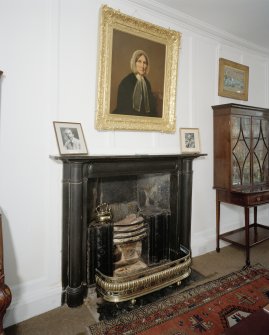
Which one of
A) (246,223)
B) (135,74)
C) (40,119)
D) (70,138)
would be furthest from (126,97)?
(246,223)

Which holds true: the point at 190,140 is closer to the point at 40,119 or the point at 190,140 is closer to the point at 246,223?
the point at 246,223

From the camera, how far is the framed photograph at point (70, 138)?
1899 mm

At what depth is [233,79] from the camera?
10.2 feet

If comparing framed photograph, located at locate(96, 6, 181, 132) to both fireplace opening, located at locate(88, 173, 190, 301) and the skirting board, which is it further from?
the skirting board

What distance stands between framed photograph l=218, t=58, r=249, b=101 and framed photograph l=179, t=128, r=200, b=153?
2.20 ft

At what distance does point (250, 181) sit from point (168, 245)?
1329 mm

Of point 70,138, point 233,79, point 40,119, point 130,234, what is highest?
point 233,79

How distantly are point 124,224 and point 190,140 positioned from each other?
1196 millimetres

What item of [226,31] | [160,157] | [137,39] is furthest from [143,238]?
[226,31]

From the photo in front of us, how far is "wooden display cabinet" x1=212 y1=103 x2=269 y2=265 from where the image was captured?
2746 millimetres

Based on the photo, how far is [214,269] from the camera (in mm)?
2592

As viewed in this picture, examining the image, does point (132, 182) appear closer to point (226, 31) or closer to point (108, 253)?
point (108, 253)

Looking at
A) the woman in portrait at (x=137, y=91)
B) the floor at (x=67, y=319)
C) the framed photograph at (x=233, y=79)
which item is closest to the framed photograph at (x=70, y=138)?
the woman in portrait at (x=137, y=91)

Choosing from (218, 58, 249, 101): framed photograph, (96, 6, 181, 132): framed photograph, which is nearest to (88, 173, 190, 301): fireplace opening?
(96, 6, 181, 132): framed photograph
